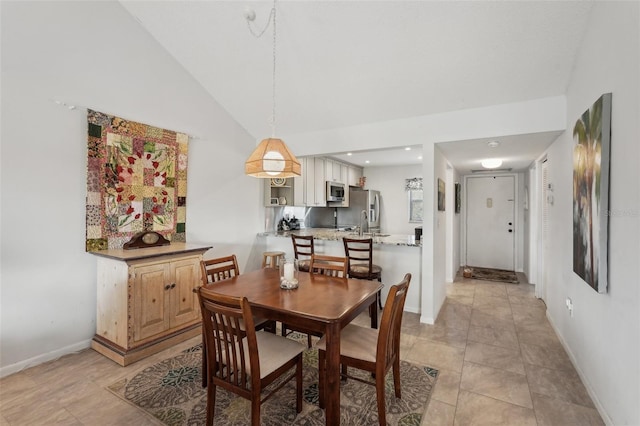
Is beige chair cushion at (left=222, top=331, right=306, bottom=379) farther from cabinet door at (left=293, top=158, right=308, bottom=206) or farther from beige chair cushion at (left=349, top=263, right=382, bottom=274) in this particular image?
cabinet door at (left=293, top=158, right=308, bottom=206)

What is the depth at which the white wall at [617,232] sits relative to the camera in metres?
1.47

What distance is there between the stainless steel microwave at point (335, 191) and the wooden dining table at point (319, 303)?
125 inches

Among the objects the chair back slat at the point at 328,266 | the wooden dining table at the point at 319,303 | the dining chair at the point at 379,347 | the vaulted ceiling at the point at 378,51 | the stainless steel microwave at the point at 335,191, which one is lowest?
the dining chair at the point at 379,347

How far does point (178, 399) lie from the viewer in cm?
203

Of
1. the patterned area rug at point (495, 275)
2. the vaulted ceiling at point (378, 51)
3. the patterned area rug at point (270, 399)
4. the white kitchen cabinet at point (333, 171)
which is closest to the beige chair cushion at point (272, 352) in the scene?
the patterned area rug at point (270, 399)

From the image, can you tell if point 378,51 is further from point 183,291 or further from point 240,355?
point 183,291

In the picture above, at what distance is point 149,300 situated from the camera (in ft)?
8.76

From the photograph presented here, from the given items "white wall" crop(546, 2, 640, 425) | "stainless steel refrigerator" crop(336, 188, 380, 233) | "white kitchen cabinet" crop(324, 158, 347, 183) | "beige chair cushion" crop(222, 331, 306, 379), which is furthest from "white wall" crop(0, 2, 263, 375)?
"stainless steel refrigerator" crop(336, 188, 380, 233)

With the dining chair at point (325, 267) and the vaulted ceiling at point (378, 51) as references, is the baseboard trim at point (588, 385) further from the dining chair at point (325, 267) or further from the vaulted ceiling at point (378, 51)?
the vaulted ceiling at point (378, 51)

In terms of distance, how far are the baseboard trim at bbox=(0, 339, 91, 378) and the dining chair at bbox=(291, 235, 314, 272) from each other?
2.27 m

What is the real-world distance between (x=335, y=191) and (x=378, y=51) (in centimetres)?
327

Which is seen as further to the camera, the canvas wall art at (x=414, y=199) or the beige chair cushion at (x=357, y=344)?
the canvas wall art at (x=414, y=199)

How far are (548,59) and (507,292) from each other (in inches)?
134

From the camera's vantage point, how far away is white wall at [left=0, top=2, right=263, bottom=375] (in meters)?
2.33
